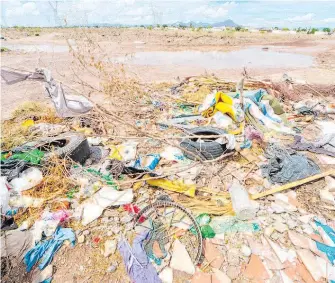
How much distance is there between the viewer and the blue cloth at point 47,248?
2848 mm

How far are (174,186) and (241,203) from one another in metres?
1.09

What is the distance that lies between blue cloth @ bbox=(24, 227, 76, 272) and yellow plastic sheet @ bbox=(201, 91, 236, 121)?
14.1ft

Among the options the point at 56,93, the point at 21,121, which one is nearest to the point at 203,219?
the point at 56,93

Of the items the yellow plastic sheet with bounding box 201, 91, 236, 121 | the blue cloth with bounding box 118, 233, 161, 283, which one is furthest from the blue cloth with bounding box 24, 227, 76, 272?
the yellow plastic sheet with bounding box 201, 91, 236, 121

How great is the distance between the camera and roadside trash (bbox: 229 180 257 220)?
346cm

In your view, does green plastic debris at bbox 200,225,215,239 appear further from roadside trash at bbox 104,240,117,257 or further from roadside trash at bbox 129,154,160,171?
roadside trash at bbox 129,154,160,171

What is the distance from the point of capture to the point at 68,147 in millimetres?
4422

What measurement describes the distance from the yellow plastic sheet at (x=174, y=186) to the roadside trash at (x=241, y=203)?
0.65 metres

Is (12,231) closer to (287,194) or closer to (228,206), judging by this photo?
(228,206)

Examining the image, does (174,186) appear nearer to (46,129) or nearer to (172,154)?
(172,154)

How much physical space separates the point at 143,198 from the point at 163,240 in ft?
2.83

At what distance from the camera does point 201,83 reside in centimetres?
868

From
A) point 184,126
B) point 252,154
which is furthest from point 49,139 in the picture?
point 252,154

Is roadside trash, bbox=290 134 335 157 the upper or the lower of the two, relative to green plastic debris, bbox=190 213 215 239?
lower
